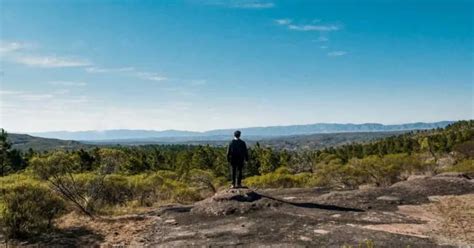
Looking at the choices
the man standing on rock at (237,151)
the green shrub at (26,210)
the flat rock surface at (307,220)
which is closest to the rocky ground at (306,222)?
the flat rock surface at (307,220)

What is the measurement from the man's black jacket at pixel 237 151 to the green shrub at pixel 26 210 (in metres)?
7.86

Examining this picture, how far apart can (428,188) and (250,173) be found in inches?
2109

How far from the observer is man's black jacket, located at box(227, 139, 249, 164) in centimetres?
2011

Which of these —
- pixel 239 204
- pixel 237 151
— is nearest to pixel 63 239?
pixel 239 204

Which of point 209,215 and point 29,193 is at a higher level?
point 29,193

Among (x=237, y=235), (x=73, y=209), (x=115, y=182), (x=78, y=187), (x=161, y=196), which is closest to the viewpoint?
(x=237, y=235)

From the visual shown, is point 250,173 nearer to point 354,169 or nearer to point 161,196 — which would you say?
point 354,169

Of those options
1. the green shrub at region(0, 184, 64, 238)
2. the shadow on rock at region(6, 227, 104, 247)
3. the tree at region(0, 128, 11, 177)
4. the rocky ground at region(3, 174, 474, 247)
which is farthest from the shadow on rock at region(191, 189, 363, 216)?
the tree at region(0, 128, 11, 177)

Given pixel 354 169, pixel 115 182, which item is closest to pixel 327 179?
pixel 354 169

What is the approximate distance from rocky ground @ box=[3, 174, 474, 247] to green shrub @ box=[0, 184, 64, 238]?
124cm

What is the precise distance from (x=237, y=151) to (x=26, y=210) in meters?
9.08

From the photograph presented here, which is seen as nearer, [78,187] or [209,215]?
[209,215]

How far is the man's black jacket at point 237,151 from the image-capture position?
66.0ft

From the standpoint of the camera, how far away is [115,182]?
81.7ft
